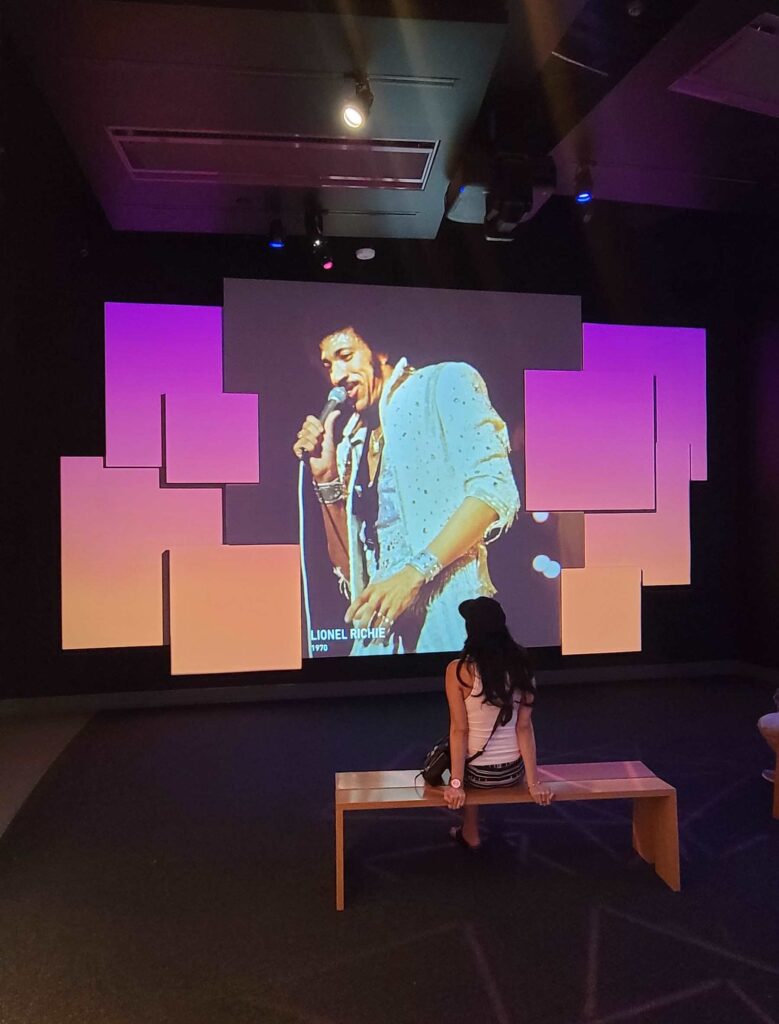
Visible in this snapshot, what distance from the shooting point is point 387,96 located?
354 centimetres

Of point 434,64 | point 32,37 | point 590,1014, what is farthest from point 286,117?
point 590,1014

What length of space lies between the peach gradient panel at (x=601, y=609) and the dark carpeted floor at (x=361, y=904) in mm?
1659

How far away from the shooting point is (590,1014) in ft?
A: 6.57

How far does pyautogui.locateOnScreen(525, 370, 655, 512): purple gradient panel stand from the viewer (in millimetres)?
5691

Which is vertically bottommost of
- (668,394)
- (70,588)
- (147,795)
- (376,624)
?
(147,795)

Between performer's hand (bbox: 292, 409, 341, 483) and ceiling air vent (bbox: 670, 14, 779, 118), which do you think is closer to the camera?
ceiling air vent (bbox: 670, 14, 779, 118)

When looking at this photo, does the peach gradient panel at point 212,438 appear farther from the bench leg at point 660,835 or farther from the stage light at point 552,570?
the bench leg at point 660,835

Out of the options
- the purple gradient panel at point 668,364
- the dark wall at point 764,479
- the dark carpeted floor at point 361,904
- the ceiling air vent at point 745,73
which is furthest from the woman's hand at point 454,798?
the dark wall at point 764,479

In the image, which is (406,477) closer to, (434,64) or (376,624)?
(376,624)

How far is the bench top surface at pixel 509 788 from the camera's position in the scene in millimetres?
2537

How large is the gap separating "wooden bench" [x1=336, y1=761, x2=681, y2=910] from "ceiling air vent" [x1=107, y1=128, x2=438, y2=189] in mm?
Result: 3331

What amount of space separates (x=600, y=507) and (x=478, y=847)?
3.48m

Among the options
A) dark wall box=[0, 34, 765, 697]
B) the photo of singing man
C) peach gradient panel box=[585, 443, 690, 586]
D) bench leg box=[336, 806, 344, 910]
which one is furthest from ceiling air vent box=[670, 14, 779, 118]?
bench leg box=[336, 806, 344, 910]

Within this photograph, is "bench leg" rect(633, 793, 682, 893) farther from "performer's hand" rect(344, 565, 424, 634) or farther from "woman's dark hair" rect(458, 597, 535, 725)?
"performer's hand" rect(344, 565, 424, 634)
